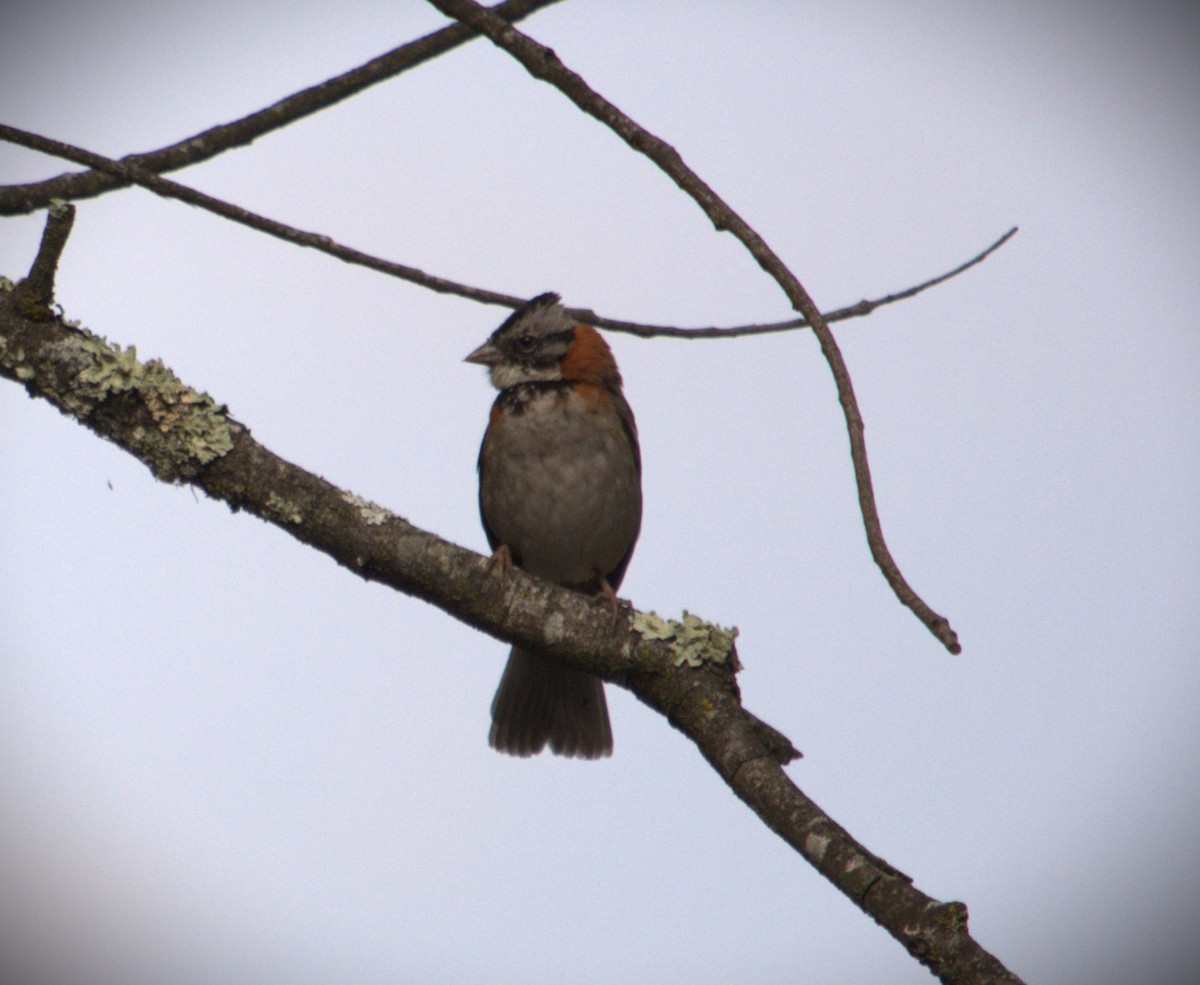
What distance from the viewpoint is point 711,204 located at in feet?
9.61

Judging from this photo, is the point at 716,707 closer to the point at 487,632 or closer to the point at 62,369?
the point at 487,632

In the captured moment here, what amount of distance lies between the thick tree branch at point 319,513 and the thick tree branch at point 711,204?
0.70 m

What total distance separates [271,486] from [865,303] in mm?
1970

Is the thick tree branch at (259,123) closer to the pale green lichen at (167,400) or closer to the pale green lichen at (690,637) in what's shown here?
the pale green lichen at (167,400)

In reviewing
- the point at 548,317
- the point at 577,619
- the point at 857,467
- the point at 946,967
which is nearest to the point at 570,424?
the point at 548,317

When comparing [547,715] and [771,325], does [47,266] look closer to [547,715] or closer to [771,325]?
[771,325]

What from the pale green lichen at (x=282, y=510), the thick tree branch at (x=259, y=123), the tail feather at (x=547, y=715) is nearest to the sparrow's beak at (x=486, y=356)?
the tail feather at (x=547, y=715)

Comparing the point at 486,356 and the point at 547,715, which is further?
the point at 486,356

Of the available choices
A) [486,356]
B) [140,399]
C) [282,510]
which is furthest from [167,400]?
[486,356]

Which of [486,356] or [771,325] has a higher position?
[486,356]

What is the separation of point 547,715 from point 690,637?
2.95 metres

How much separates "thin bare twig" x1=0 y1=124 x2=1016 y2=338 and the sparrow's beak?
2230 millimetres

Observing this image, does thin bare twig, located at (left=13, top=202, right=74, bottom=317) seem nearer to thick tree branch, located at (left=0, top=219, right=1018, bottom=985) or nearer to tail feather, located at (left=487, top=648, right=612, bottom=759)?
thick tree branch, located at (left=0, top=219, right=1018, bottom=985)

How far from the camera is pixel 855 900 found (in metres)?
2.51
